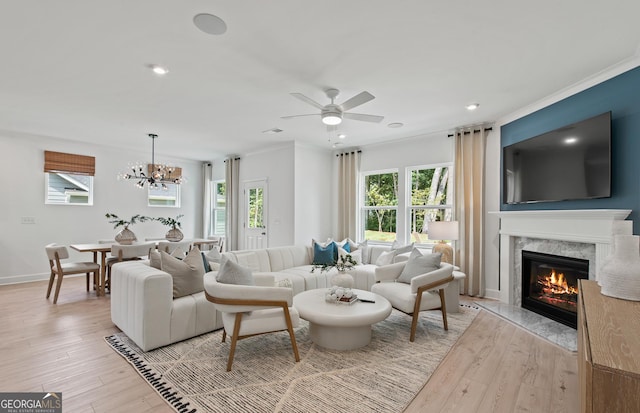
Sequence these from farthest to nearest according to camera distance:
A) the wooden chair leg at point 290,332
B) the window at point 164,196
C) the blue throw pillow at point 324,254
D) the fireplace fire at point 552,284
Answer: the window at point 164,196 → the blue throw pillow at point 324,254 → the fireplace fire at point 552,284 → the wooden chair leg at point 290,332

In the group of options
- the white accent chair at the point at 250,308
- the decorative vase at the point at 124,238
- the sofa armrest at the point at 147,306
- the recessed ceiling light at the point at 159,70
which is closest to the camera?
the white accent chair at the point at 250,308

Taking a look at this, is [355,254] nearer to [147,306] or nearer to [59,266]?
[147,306]

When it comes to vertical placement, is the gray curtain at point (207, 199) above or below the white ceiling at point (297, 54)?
below

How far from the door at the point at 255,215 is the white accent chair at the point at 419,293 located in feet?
12.0

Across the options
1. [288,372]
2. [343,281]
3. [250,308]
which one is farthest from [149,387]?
[343,281]

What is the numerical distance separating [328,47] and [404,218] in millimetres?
3871

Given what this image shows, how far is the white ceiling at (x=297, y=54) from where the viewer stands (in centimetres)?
216

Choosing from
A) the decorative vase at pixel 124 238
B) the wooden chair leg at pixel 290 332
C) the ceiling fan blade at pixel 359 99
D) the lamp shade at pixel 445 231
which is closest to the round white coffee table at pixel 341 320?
the wooden chair leg at pixel 290 332

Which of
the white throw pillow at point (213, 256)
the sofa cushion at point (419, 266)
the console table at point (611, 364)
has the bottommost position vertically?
the sofa cushion at point (419, 266)

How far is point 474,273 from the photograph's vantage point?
15.7 feet

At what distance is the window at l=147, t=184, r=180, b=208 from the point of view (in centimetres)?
728

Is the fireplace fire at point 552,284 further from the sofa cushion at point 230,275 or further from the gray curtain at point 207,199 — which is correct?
the gray curtain at point 207,199

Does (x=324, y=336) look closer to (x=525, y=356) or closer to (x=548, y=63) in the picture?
(x=525, y=356)

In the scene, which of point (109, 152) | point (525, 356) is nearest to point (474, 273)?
point (525, 356)
